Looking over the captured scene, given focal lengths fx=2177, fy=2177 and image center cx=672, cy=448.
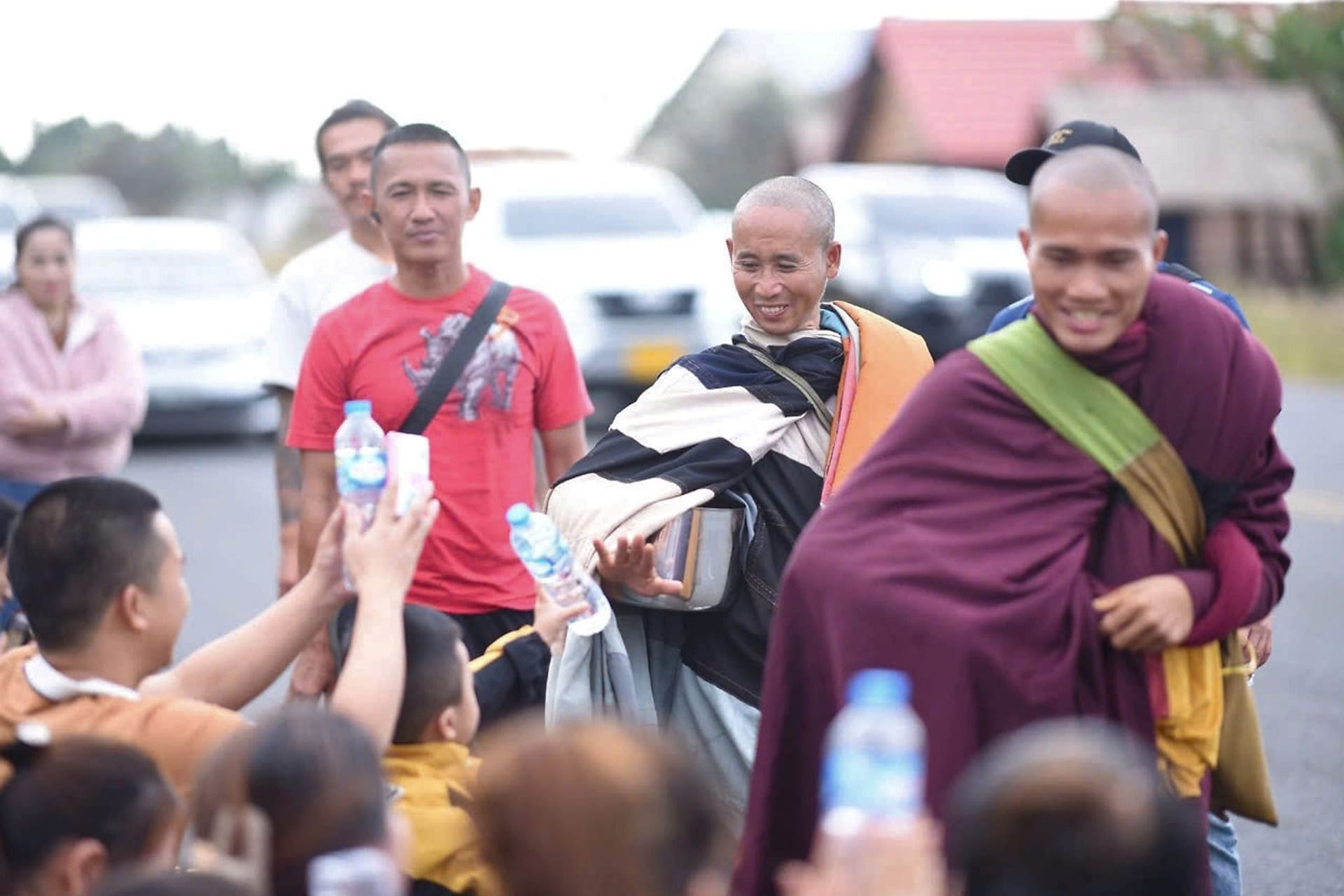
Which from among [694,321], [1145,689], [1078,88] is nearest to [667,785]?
[1145,689]

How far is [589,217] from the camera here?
18031mm

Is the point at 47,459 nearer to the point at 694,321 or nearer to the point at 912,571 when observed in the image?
the point at 912,571

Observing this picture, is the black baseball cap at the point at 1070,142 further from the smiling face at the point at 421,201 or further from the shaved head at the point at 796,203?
the smiling face at the point at 421,201

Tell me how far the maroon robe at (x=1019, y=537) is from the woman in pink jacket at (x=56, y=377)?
5.14 meters

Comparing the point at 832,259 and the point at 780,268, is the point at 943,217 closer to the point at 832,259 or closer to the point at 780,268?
the point at 832,259

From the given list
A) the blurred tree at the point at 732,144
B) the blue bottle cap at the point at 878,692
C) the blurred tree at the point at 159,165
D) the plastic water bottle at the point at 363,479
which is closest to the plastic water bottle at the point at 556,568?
the plastic water bottle at the point at 363,479

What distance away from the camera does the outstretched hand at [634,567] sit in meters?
4.86

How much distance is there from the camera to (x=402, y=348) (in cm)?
595

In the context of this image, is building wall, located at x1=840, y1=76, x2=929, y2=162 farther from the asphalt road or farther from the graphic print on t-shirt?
the graphic print on t-shirt

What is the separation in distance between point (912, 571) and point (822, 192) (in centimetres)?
183

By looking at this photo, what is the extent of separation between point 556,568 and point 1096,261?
1584 mm

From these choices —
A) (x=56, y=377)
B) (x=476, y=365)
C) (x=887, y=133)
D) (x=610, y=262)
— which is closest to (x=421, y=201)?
(x=476, y=365)

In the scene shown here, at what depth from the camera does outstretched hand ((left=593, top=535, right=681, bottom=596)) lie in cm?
486

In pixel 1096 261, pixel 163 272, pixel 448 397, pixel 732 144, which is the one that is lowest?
pixel 163 272
